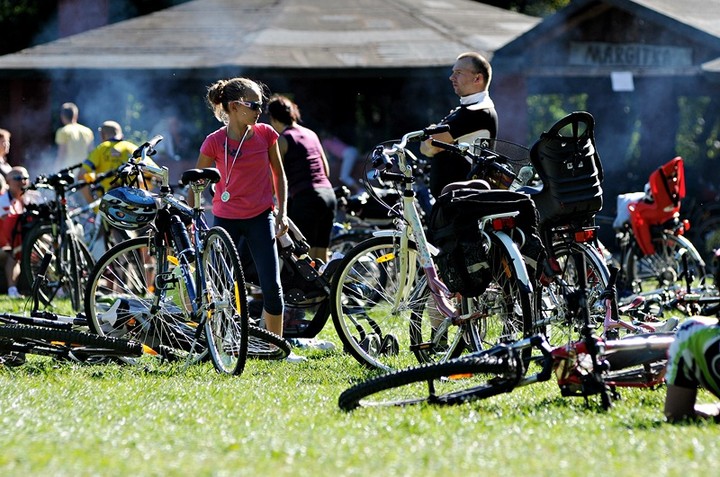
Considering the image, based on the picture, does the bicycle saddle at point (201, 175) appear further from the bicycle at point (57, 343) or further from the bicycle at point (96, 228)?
the bicycle at point (96, 228)

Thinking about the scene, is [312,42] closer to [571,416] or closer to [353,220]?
[353,220]

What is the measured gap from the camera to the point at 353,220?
11750 mm

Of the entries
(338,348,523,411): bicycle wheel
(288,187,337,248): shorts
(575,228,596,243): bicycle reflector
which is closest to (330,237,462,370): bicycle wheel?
(575,228,596,243): bicycle reflector

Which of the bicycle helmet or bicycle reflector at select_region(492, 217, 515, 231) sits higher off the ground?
the bicycle helmet

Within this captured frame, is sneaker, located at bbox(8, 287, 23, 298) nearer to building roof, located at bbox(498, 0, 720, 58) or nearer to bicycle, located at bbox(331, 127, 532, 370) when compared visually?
bicycle, located at bbox(331, 127, 532, 370)

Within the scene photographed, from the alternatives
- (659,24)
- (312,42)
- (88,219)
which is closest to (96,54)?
(312,42)

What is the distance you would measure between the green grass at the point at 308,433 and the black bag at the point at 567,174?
1.00 m

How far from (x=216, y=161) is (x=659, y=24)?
10.3 m

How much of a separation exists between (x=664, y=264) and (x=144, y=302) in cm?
500

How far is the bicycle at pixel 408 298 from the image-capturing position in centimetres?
670

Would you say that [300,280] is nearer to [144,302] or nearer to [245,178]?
[245,178]

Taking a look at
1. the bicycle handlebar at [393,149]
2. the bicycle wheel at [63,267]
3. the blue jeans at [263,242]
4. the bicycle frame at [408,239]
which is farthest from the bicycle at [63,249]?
the bicycle handlebar at [393,149]

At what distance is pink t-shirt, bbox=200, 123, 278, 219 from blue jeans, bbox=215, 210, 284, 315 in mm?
39

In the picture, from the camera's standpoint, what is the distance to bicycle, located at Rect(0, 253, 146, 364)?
6.90 m
